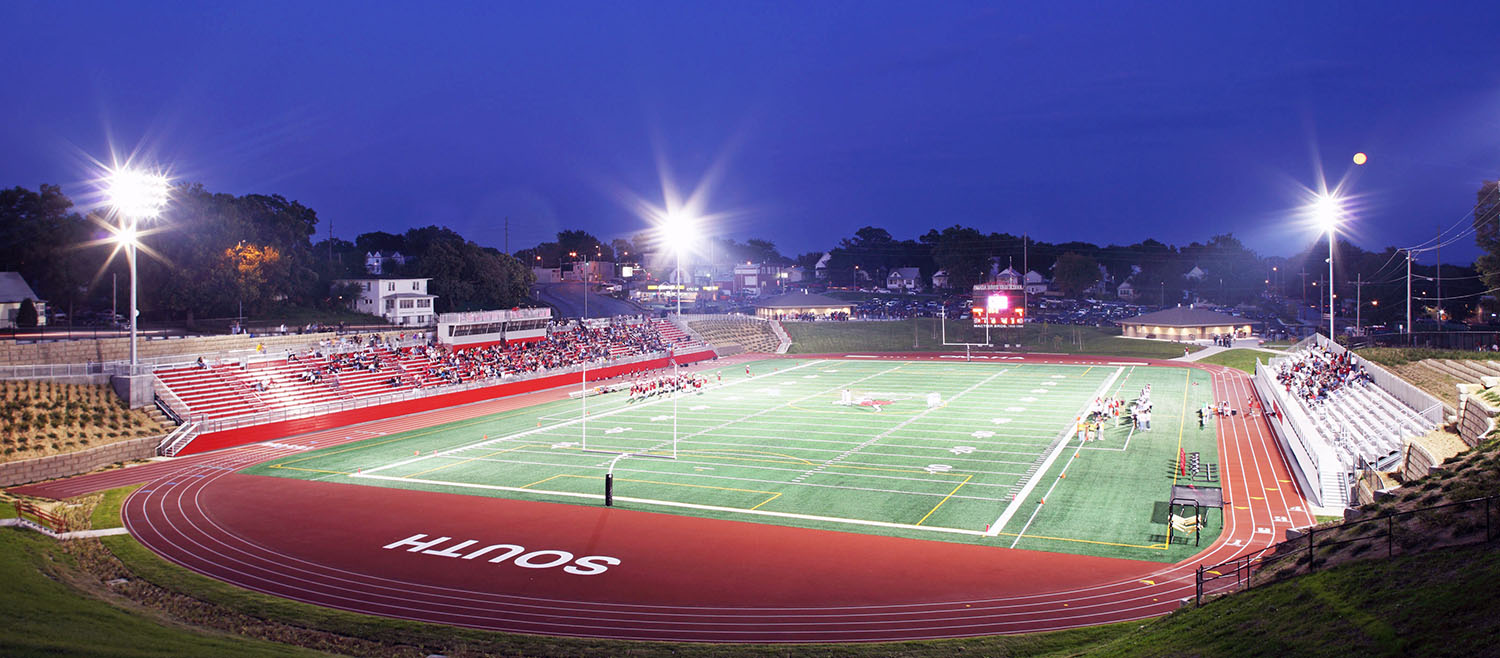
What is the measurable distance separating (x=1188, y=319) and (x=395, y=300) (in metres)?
71.8

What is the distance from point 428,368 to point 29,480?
2399 centimetres

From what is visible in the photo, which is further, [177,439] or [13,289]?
[13,289]

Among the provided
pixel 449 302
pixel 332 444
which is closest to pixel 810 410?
pixel 332 444

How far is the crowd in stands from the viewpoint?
133 ft

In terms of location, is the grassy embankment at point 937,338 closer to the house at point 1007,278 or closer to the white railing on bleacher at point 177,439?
the house at point 1007,278

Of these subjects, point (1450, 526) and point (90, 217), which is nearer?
point (1450, 526)

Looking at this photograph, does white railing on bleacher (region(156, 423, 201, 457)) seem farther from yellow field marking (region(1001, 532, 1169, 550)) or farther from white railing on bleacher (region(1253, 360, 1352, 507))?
white railing on bleacher (region(1253, 360, 1352, 507))

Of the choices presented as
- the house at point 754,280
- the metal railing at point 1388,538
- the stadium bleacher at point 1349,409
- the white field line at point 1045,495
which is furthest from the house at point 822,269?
the metal railing at point 1388,538

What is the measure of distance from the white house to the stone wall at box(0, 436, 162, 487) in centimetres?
3669

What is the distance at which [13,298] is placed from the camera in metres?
52.8

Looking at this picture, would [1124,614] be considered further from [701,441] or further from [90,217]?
[90,217]

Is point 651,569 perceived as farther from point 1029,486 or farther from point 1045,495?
point 1029,486

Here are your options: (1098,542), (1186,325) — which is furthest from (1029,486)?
(1186,325)

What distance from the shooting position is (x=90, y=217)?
5559 centimetres
